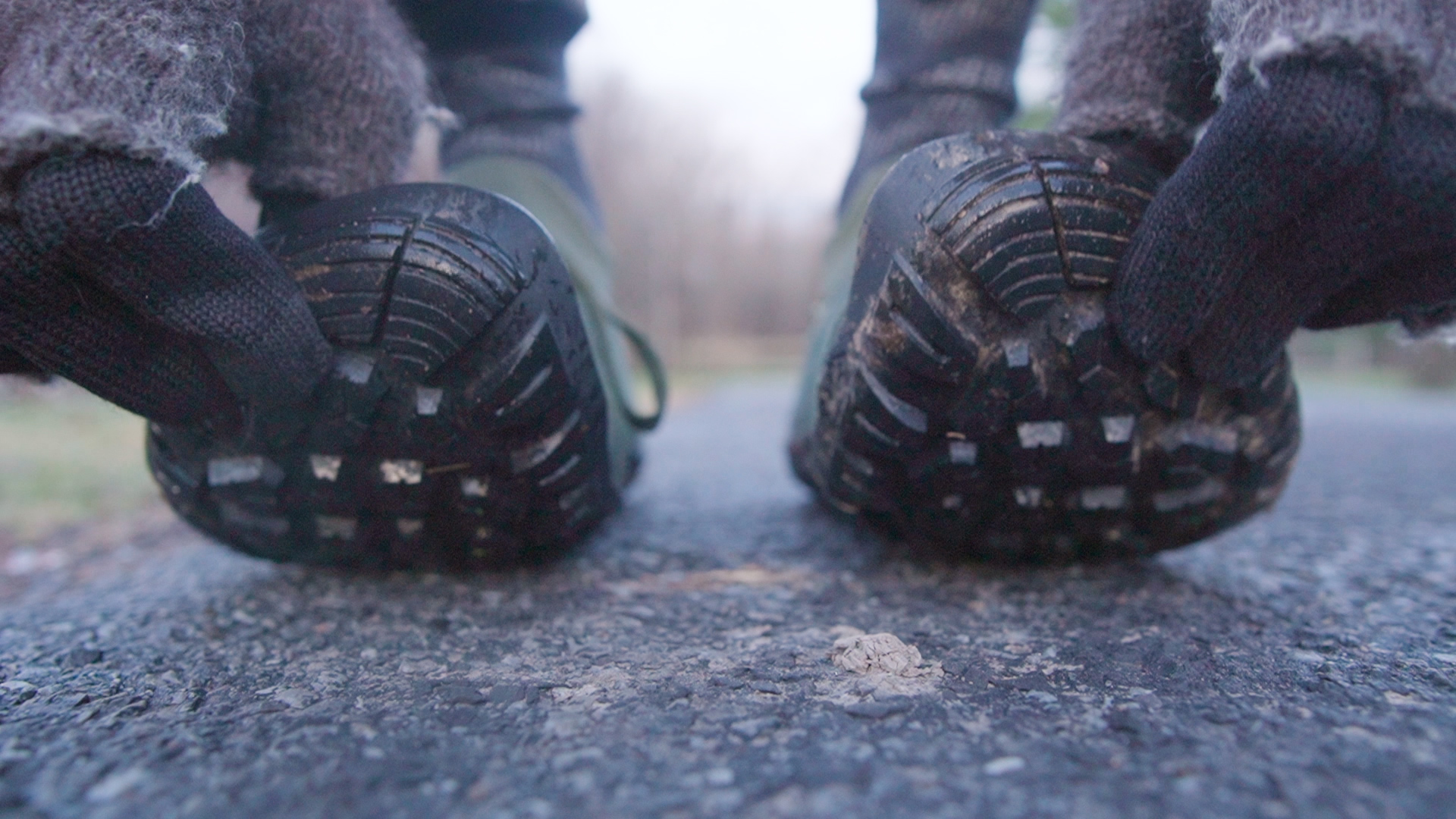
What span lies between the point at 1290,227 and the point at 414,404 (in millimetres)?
654

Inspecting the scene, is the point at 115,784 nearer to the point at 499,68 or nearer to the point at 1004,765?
the point at 1004,765

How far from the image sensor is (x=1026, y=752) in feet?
1.63

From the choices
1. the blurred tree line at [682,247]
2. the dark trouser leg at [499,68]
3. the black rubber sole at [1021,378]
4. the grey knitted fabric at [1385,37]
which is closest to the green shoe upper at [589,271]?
the dark trouser leg at [499,68]

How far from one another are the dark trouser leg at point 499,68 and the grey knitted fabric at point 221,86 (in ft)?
1.04

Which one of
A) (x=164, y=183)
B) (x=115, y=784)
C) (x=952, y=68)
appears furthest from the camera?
(x=952, y=68)

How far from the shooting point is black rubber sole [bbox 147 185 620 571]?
68 centimetres

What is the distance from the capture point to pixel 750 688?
2.01 ft

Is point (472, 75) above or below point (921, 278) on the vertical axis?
above

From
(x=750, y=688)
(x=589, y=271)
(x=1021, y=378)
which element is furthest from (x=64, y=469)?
(x=1021, y=378)

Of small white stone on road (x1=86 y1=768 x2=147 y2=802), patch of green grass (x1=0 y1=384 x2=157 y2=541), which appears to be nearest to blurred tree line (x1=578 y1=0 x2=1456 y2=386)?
patch of green grass (x1=0 y1=384 x2=157 y2=541)

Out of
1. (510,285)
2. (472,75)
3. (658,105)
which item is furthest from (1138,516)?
(658,105)

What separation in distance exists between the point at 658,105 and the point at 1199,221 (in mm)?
12222

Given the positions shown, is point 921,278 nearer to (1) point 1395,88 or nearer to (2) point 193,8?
(1) point 1395,88

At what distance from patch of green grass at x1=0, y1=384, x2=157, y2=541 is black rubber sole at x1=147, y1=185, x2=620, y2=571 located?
0.18 metres
